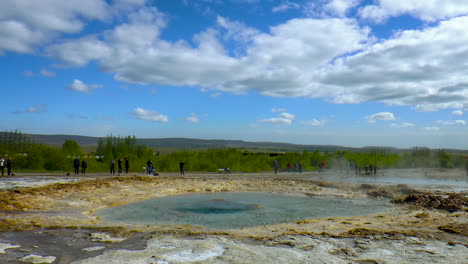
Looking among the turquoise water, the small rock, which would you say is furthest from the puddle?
the small rock

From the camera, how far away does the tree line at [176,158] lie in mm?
36938

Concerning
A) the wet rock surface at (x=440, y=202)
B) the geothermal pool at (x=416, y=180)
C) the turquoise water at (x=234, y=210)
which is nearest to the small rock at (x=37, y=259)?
the turquoise water at (x=234, y=210)

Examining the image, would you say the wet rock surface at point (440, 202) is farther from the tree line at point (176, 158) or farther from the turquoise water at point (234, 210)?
the tree line at point (176, 158)

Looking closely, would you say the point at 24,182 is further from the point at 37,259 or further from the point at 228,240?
the point at 228,240

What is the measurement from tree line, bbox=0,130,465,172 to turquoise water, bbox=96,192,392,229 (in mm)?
22524

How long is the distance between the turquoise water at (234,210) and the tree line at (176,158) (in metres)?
22.5

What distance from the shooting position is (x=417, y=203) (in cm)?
1609

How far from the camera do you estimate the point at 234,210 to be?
48.4 feet

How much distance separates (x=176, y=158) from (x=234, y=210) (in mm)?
29103

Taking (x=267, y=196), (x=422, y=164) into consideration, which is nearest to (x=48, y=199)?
(x=267, y=196)

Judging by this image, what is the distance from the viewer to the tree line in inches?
1454

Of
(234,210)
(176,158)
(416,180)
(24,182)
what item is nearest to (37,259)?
(234,210)

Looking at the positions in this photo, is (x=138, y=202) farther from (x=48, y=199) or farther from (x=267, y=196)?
(x=267, y=196)

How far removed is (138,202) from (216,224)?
634cm
